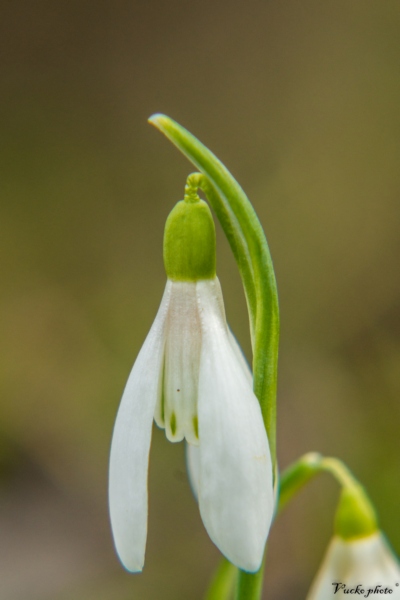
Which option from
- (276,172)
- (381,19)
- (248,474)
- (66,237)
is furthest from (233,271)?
(248,474)

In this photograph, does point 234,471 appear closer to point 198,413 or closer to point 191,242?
point 198,413

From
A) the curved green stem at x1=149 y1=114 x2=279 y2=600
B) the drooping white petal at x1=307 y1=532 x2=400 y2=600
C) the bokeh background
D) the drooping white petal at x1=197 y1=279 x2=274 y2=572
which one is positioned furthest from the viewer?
the bokeh background

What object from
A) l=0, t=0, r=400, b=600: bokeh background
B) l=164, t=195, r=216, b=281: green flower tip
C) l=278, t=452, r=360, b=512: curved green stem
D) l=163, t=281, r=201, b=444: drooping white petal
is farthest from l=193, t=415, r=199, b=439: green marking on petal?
l=0, t=0, r=400, b=600: bokeh background

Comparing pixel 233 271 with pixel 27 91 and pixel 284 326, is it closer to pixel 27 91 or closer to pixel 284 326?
pixel 284 326

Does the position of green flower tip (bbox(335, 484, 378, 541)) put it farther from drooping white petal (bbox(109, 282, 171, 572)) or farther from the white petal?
drooping white petal (bbox(109, 282, 171, 572))

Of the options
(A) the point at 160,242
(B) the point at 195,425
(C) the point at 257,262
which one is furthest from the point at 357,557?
(A) the point at 160,242

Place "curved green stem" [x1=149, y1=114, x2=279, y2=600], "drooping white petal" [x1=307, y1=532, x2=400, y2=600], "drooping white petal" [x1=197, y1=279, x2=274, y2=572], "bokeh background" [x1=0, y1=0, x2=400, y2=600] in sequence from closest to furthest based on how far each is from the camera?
"drooping white petal" [x1=197, y1=279, x2=274, y2=572]
"curved green stem" [x1=149, y1=114, x2=279, y2=600]
"drooping white petal" [x1=307, y1=532, x2=400, y2=600]
"bokeh background" [x1=0, y1=0, x2=400, y2=600]

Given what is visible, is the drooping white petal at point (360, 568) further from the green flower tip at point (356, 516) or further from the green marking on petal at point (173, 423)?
the green marking on petal at point (173, 423)
